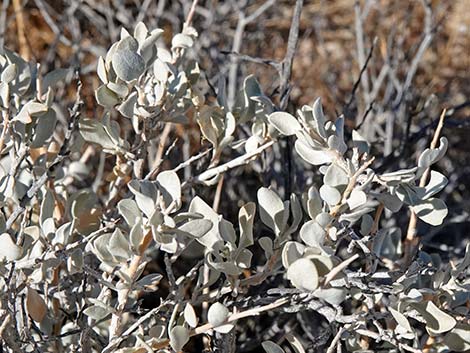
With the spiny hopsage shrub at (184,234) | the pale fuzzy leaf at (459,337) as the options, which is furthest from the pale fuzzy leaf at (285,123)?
the pale fuzzy leaf at (459,337)

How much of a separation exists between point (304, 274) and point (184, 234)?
11 cm

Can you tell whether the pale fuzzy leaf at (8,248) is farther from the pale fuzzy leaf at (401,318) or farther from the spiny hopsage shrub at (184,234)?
the pale fuzzy leaf at (401,318)

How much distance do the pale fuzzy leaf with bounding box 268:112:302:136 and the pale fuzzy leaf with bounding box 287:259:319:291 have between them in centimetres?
16

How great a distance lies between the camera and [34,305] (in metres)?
0.65

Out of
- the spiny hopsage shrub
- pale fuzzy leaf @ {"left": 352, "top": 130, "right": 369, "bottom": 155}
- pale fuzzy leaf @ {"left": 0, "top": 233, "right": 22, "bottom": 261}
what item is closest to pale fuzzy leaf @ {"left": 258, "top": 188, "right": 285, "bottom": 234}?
the spiny hopsage shrub

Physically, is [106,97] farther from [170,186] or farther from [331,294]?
[331,294]

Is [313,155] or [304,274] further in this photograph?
[313,155]

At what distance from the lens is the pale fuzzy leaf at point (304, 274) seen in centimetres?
49

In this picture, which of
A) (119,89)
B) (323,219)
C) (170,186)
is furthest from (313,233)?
(119,89)

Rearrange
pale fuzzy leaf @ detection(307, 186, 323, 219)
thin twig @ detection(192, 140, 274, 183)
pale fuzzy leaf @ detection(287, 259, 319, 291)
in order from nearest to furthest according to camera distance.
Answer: pale fuzzy leaf @ detection(287, 259, 319, 291) → pale fuzzy leaf @ detection(307, 186, 323, 219) → thin twig @ detection(192, 140, 274, 183)

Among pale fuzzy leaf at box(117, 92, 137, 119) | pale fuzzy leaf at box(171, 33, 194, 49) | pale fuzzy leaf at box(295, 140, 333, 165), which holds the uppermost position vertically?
pale fuzzy leaf at box(171, 33, 194, 49)

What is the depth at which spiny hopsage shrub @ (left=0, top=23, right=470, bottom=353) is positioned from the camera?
0.56 m

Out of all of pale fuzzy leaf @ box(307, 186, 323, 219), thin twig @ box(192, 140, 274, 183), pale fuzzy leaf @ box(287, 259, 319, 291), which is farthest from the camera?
thin twig @ box(192, 140, 274, 183)

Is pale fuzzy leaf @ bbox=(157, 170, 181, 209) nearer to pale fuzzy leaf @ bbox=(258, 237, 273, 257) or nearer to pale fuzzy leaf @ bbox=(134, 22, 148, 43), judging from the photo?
pale fuzzy leaf @ bbox=(258, 237, 273, 257)
